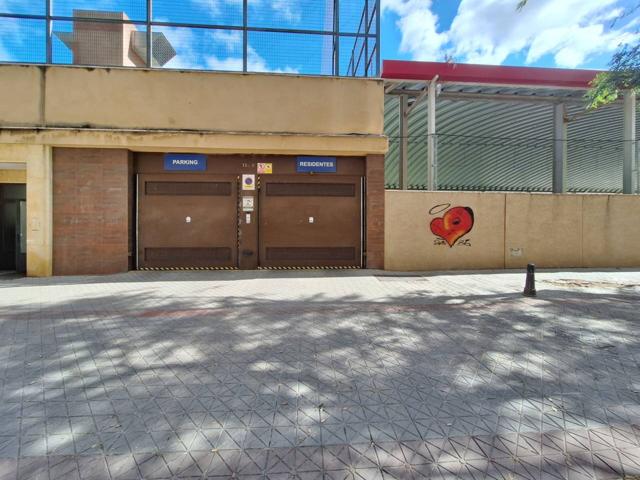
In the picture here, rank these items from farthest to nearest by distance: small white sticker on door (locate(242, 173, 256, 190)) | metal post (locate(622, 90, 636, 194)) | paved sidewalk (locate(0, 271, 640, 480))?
metal post (locate(622, 90, 636, 194)), small white sticker on door (locate(242, 173, 256, 190)), paved sidewalk (locate(0, 271, 640, 480))

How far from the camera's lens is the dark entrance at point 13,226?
10.8 metres

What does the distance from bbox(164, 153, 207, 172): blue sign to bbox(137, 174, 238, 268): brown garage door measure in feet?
0.72

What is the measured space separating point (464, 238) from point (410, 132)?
403 inches

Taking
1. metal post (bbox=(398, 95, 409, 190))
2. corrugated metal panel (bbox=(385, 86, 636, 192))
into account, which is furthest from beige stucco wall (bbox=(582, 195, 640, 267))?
metal post (bbox=(398, 95, 409, 190))

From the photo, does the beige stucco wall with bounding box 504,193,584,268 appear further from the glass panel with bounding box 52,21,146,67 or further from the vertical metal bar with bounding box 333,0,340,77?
the glass panel with bounding box 52,21,146,67

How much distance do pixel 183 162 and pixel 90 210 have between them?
2.68 m

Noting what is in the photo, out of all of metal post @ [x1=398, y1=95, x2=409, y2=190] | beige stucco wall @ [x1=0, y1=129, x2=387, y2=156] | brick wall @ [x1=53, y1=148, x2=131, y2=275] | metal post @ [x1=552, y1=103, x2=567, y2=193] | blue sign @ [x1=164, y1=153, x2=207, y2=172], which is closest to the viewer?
beige stucco wall @ [x1=0, y1=129, x2=387, y2=156]

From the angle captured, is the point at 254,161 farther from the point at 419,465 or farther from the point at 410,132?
the point at 410,132

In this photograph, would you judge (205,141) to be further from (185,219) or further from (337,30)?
(337,30)

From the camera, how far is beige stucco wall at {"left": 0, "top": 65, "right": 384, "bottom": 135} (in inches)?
378

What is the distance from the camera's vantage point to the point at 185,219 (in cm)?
1054

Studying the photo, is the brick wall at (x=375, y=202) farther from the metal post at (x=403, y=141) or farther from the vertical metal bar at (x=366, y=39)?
the metal post at (x=403, y=141)

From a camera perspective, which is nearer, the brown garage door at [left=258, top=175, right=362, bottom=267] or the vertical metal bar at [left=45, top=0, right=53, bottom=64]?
the vertical metal bar at [left=45, top=0, right=53, bottom=64]

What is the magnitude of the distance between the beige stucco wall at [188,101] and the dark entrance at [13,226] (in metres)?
2.15
